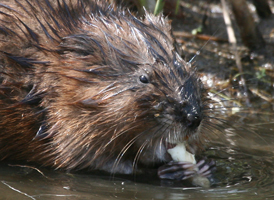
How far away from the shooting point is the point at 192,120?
2.74m

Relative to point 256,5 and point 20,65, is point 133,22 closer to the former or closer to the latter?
point 20,65

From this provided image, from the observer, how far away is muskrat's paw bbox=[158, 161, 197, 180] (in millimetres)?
3025

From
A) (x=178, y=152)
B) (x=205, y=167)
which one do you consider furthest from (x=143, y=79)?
(x=205, y=167)

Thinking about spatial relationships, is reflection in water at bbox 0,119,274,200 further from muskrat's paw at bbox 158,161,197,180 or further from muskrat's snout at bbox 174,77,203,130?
muskrat's snout at bbox 174,77,203,130

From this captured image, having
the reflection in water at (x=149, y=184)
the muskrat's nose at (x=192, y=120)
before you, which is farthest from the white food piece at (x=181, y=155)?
the muskrat's nose at (x=192, y=120)

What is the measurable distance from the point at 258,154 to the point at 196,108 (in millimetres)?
886

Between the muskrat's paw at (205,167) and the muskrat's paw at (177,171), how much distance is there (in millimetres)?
47

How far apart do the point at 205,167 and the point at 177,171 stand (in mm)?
181

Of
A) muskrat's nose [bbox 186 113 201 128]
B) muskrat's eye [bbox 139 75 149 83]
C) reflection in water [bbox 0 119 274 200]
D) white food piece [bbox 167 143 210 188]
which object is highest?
muskrat's eye [bbox 139 75 149 83]

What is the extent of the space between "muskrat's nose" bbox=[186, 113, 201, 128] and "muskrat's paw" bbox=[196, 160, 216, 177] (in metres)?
0.39

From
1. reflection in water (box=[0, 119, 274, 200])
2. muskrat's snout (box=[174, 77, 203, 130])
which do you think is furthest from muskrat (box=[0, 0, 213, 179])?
reflection in water (box=[0, 119, 274, 200])

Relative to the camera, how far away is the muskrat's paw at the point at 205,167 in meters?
3.01

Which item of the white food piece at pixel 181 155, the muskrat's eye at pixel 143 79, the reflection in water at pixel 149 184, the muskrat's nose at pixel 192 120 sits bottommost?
the reflection in water at pixel 149 184

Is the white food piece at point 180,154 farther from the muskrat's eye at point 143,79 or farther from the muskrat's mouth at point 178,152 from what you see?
the muskrat's eye at point 143,79
